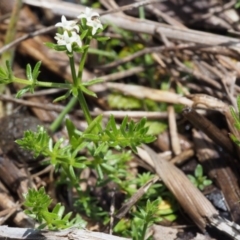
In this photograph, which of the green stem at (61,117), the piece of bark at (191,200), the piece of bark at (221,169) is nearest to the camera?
the piece of bark at (191,200)

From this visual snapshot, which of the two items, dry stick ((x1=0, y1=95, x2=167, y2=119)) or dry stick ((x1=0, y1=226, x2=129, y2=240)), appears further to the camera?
dry stick ((x1=0, y1=95, x2=167, y2=119))

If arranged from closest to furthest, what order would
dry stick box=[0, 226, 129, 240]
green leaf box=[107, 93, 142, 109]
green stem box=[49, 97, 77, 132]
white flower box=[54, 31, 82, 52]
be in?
1. white flower box=[54, 31, 82, 52]
2. dry stick box=[0, 226, 129, 240]
3. green stem box=[49, 97, 77, 132]
4. green leaf box=[107, 93, 142, 109]

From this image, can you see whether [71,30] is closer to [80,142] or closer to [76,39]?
[76,39]

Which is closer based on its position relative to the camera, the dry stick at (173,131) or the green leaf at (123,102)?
the dry stick at (173,131)

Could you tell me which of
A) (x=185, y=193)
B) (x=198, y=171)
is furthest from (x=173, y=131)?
(x=185, y=193)

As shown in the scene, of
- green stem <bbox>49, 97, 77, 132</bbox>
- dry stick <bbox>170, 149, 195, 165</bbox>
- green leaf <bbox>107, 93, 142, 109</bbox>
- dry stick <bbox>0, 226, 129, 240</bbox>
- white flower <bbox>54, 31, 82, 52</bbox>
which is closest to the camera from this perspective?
white flower <bbox>54, 31, 82, 52</bbox>

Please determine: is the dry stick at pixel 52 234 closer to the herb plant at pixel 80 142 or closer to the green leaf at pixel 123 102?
the herb plant at pixel 80 142

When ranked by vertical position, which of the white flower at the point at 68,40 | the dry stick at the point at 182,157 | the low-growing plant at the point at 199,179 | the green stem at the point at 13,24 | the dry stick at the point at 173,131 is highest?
the green stem at the point at 13,24

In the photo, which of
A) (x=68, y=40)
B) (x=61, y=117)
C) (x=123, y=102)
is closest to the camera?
(x=68, y=40)

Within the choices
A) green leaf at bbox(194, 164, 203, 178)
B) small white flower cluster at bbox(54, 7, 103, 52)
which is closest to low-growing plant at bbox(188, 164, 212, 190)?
green leaf at bbox(194, 164, 203, 178)

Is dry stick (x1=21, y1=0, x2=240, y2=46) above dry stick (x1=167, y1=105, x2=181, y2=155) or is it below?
above

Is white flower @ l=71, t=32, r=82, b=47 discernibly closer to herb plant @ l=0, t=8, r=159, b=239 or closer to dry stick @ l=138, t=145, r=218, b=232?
herb plant @ l=0, t=8, r=159, b=239

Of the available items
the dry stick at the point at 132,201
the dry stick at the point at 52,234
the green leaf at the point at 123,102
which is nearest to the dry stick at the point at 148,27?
the green leaf at the point at 123,102
